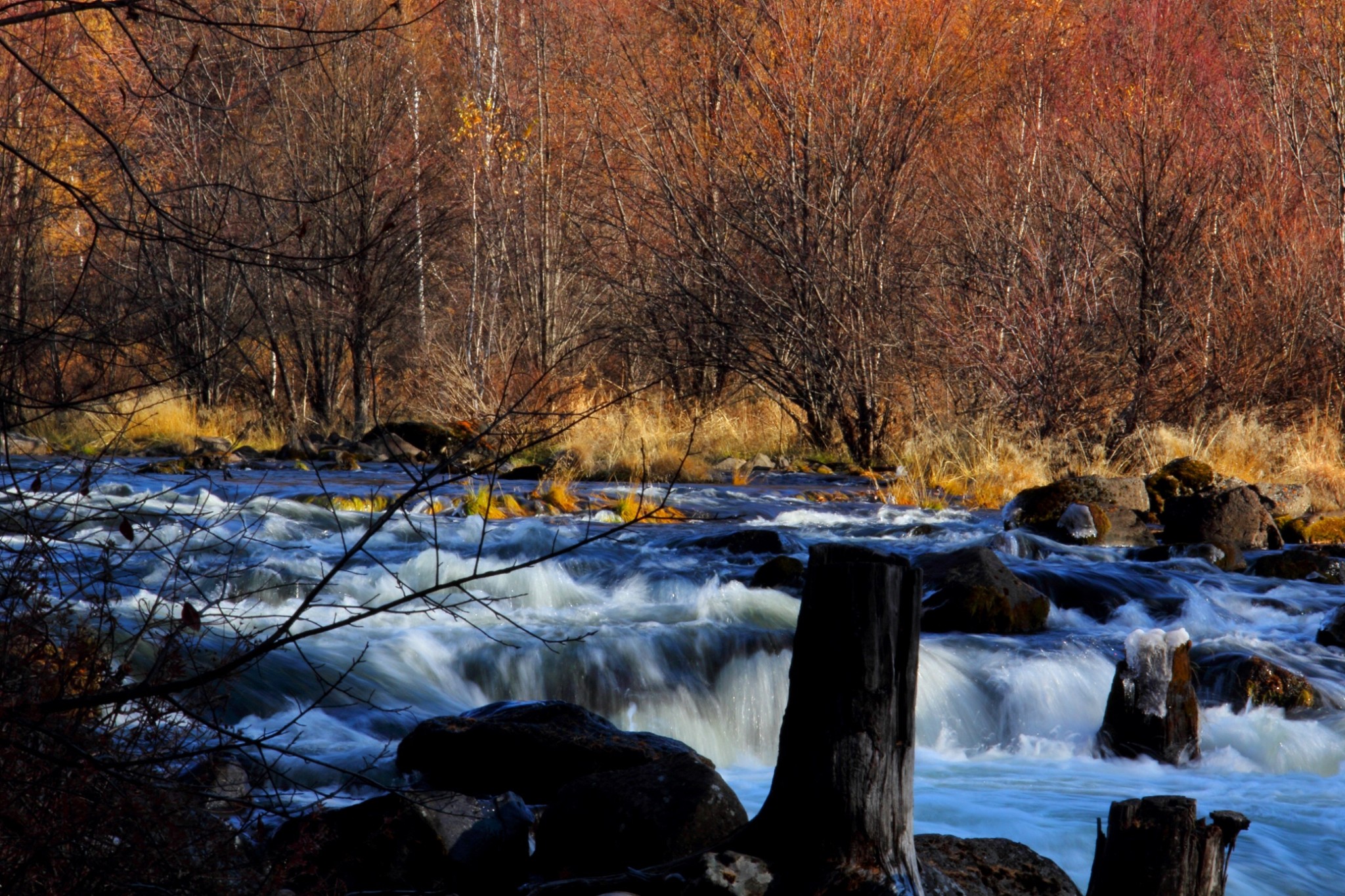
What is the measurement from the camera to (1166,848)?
316 centimetres

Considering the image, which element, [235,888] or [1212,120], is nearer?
[235,888]

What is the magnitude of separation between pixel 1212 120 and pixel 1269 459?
5.31 m

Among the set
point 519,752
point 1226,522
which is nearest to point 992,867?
point 519,752

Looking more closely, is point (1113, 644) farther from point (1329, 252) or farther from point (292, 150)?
point (292, 150)

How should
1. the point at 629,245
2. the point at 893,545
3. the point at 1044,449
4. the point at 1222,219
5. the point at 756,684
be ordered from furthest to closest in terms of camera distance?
the point at 629,245
the point at 1222,219
the point at 1044,449
the point at 893,545
the point at 756,684

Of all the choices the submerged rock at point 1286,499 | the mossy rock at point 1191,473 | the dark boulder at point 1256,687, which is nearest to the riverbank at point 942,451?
the submerged rock at point 1286,499

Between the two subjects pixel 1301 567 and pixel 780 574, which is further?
pixel 1301 567

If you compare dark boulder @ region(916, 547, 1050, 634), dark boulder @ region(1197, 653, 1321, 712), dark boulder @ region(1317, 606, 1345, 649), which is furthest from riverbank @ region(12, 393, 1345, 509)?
dark boulder @ region(1197, 653, 1321, 712)

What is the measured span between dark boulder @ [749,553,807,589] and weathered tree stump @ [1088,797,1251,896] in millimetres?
5714

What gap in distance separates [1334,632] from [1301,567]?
1822 millimetres

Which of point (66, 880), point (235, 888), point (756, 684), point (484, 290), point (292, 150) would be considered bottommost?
point (756, 684)

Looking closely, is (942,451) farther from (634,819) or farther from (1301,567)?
(634,819)

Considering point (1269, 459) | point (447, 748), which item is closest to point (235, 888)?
point (447, 748)

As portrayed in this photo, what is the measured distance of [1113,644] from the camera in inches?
320
